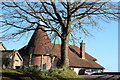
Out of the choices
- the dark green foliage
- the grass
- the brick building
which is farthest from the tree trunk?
the brick building

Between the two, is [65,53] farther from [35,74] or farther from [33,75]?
[33,75]

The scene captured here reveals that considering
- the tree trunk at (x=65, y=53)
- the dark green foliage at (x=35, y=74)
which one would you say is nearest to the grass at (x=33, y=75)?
the dark green foliage at (x=35, y=74)

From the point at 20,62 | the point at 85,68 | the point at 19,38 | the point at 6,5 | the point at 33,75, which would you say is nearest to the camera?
the point at 33,75

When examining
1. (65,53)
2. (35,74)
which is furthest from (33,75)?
(65,53)

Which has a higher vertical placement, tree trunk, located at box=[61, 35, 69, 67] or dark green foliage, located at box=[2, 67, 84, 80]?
tree trunk, located at box=[61, 35, 69, 67]

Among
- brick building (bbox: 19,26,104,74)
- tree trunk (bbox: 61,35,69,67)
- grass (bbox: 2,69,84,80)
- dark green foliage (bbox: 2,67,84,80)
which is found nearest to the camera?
grass (bbox: 2,69,84,80)

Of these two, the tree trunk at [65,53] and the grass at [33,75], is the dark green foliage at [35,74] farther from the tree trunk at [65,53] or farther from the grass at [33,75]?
the tree trunk at [65,53]

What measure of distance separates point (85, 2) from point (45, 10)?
2662 mm

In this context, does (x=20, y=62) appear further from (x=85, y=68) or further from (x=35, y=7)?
(x=35, y=7)

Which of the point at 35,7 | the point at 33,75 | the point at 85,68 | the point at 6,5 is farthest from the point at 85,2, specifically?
the point at 85,68

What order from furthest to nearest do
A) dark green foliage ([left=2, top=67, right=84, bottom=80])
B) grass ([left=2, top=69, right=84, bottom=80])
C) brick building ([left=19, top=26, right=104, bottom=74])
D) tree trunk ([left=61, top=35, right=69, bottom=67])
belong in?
brick building ([left=19, top=26, right=104, bottom=74]), tree trunk ([left=61, top=35, right=69, bottom=67]), dark green foliage ([left=2, top=67, right=84, bottom=80]), grass ([left=2, top=69, right=84, bottom=80])

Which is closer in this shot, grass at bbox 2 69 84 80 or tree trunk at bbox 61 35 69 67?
grass at bbox 2 69 84 80

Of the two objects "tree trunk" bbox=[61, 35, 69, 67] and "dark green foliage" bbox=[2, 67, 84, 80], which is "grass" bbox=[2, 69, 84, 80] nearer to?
"dark green foliage" bbox=[2, 67, 84, 80]

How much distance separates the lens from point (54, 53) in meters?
40.3
